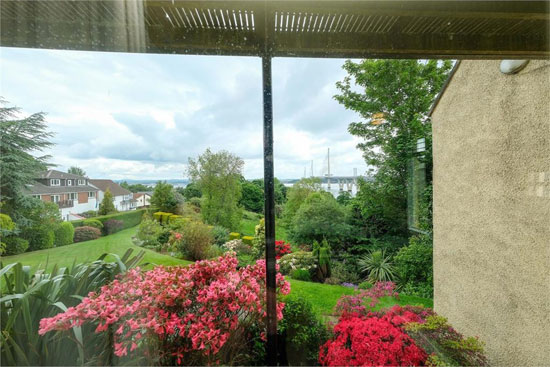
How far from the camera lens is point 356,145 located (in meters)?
1.63

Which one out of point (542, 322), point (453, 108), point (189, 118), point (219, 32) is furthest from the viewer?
point (453, 108)

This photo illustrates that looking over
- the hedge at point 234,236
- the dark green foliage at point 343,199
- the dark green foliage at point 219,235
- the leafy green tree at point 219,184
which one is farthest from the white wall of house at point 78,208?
the dark green foliage at point 343,199

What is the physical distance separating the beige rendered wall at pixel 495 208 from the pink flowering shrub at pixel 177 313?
4.64 ft

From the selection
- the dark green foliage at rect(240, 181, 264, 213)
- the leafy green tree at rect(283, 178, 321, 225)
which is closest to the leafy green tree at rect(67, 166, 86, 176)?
the dark green foliage at rect(240, 181, 264, 213)

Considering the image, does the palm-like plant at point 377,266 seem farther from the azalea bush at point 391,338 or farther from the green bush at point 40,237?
the green bush at point 40,237

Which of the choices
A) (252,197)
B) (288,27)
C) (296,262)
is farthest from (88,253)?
(288,27)

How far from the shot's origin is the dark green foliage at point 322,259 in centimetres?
164

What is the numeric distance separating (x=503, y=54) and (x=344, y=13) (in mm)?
1030

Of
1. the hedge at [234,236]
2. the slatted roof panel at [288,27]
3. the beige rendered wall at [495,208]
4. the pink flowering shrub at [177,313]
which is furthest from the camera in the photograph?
the hedge at [234,236]

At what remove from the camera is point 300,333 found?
1.50 metres

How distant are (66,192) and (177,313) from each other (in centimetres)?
105

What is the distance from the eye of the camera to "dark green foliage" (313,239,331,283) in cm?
164

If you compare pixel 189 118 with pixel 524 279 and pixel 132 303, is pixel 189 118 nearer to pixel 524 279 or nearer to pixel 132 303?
pixel 132 303

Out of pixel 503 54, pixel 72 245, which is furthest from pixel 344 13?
pixel 72 245
